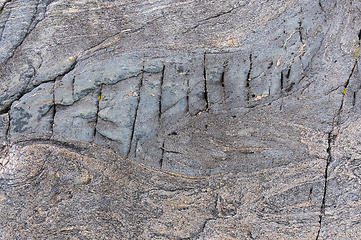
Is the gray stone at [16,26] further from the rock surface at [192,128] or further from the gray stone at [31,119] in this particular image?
the gray stone at [31,119]

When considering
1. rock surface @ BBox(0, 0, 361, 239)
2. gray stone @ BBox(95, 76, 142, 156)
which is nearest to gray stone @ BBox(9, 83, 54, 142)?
rock surface @ BBox(0, 0, 361, 239)

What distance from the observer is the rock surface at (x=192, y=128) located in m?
2.32

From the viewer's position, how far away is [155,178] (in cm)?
240

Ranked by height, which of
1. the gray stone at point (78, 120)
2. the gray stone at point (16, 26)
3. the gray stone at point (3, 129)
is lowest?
the gray stone at point (3, 129)

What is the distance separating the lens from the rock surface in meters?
2.32

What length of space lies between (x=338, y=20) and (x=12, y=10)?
11.4ft

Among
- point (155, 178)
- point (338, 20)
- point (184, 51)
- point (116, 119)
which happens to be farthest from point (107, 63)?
point (338, 20)

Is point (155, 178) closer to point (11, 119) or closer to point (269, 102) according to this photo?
point (269, 102)

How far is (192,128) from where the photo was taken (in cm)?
243

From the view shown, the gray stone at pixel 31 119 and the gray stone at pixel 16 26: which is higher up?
the gray stone at pixel 16 26

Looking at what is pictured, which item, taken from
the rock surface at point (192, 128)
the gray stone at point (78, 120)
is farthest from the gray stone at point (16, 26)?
the gray stone at point (78, 120)

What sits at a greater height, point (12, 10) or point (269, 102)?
point (12, 10)

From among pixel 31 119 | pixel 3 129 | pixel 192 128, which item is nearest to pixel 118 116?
pixel 192 128

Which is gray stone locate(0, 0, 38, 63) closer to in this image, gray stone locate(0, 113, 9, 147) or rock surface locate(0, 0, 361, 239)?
rock surface locate(0, 0, 361, 239)
